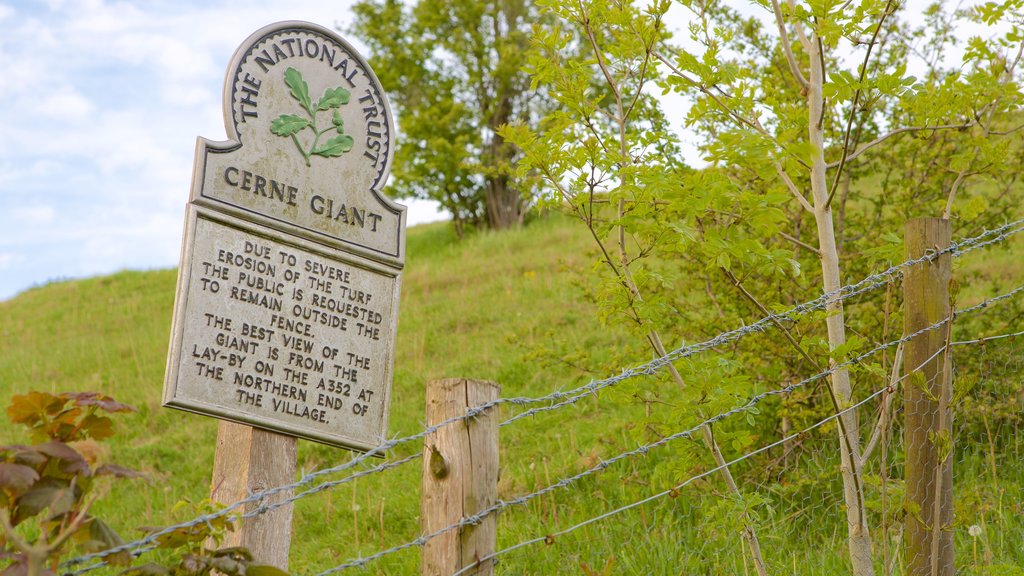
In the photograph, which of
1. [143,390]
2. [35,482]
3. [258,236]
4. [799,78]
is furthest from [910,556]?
[143,390]

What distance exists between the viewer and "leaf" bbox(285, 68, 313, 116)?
4172 millimetres

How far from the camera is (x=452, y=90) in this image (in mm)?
21672

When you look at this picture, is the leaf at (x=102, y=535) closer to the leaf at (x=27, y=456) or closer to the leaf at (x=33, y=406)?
the leaf at (x=27, y=456)

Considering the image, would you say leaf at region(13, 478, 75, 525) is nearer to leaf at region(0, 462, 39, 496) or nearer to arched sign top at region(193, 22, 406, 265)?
leaf at region(0, 462, 39, 496)

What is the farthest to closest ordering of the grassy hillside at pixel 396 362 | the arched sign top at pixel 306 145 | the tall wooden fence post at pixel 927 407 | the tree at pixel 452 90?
the tree at pixel 452 90, the grassy hillside at pixel 396 362, the arched sign top at pixel 306 145, the tall wooden fence post at pixel 927 407

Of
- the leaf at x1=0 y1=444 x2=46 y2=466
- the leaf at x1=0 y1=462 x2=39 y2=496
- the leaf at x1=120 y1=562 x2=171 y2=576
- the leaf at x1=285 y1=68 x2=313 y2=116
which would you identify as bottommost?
the leaf at x1=120 y1=562 x2=171 y2=576

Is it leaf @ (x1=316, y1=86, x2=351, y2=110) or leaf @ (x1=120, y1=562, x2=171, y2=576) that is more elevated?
leaf @ (x1=316, y1=86, x2=351, y2=110)

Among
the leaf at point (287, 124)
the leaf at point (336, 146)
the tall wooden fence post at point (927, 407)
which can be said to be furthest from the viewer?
the leaf at point (336, 146)

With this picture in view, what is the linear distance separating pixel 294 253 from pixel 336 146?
56 centimetres

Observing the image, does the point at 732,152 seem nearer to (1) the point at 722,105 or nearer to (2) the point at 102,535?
(1) the point at 722,105

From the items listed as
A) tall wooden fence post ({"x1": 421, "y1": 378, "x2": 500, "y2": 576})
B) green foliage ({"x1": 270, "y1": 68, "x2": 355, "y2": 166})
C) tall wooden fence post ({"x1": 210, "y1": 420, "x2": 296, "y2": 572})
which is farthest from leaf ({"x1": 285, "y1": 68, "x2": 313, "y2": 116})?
tall wooden fence post ({"x1": 421, "y1": 378, "x2": 500, "y2": 576})

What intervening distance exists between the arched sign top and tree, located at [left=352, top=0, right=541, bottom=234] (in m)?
16.0

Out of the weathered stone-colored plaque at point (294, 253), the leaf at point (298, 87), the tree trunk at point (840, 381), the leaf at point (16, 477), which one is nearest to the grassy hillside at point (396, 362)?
the weathered stone-colored plaque at point (294, 253)

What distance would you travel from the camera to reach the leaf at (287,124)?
4121mm
